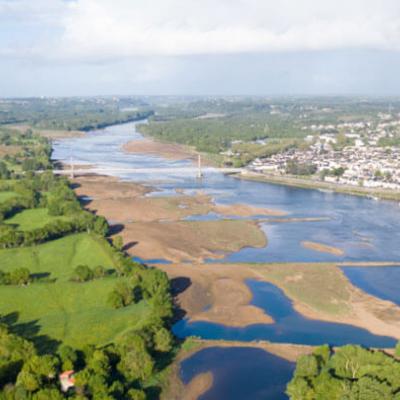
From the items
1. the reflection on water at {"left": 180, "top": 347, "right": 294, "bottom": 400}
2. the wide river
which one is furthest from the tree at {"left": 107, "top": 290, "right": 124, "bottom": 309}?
the reflection on water at {"left": 180, "top": 347, "right": 294, "bottom": 400}

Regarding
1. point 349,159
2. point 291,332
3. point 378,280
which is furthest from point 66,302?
point 349,159

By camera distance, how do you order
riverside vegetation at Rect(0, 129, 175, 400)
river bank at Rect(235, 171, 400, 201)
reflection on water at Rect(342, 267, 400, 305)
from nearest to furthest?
riverside vegetation at Rect(0, 129, 175, 400) → reflection on water at Rect(342, 267, 400, 305) → river bank at Rect(235, 171, 400, 201)

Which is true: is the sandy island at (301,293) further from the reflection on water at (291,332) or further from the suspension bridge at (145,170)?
the suspension bridge at (145,170)

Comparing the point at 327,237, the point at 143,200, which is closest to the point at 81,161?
the point at 143,200

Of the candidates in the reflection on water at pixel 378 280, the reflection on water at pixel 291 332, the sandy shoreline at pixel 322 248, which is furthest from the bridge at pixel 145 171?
the reflection on water at pixel 291 332

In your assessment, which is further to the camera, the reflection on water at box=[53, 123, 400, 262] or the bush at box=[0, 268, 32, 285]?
the reflection on water at box=[53, 123, 400, 262]

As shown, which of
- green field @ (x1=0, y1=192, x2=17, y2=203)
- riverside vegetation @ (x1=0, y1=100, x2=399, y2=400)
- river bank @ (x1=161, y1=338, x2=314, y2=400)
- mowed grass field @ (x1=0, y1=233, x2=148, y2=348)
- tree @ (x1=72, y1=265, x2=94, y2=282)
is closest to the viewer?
riverside vegetation @ (x1=0, y1=100, x2=399, y2=400)

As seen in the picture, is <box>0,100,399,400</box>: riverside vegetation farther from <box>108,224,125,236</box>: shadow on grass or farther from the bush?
<box>108,224,125,236</box>: shadow on grass
